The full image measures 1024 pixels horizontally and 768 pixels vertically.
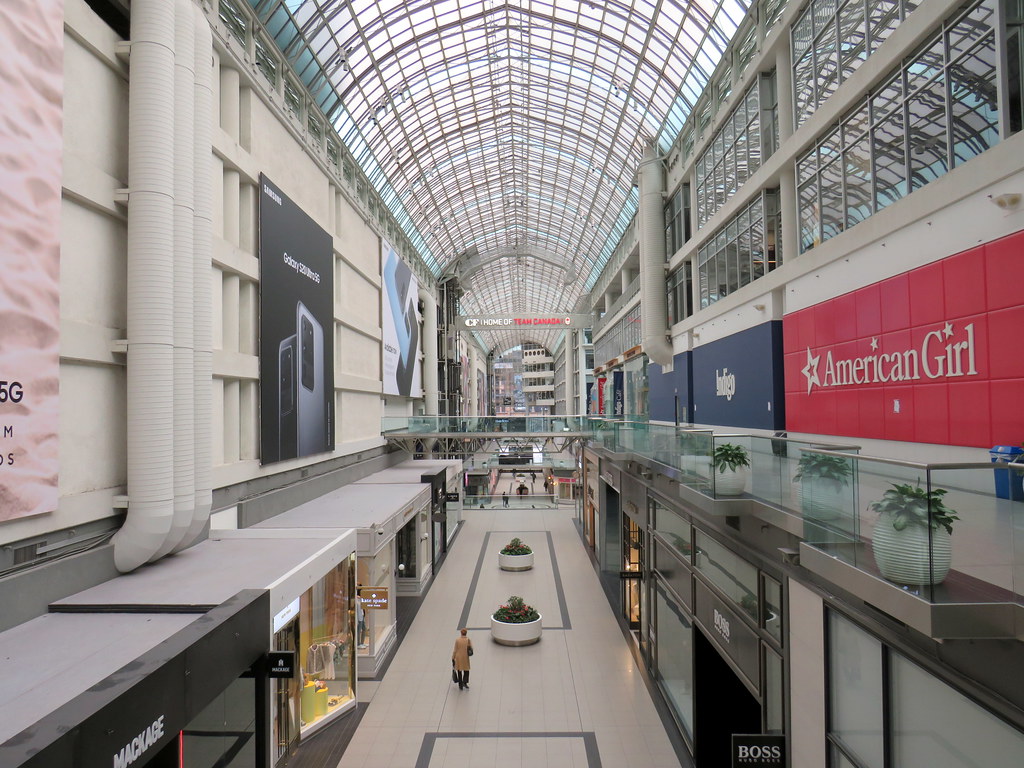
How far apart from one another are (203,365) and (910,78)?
11.6 m

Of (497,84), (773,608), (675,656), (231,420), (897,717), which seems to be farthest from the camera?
(497,84)

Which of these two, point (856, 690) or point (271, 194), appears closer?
point (856, 690)

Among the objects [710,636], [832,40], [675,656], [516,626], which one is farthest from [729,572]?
[832,40]

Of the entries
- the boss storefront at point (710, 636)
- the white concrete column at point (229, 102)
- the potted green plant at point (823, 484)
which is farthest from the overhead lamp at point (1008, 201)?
the white concrete column at point (229, 102)

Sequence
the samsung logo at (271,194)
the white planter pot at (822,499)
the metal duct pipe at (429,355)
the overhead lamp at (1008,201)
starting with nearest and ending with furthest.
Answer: the white planter pot at (822,499) < the overhead lamp at (1008,201) < the samsung logo at (271,194) < the metal duct pipe at (429,355)

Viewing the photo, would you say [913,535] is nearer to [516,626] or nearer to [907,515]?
[907,515]

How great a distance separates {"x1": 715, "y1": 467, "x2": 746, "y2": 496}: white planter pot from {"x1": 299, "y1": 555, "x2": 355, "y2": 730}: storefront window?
22.1 ft

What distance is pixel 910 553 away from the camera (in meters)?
4.18

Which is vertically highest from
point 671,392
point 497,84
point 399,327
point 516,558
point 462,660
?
point 497,84

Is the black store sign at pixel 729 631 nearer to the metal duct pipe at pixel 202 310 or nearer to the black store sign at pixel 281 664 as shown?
the black store sign at pixel 281 664

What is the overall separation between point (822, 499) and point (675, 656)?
25.9ft

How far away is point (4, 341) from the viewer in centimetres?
638

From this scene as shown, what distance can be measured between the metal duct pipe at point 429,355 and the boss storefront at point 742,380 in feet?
73.4

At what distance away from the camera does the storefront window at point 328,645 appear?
35.3 ft
